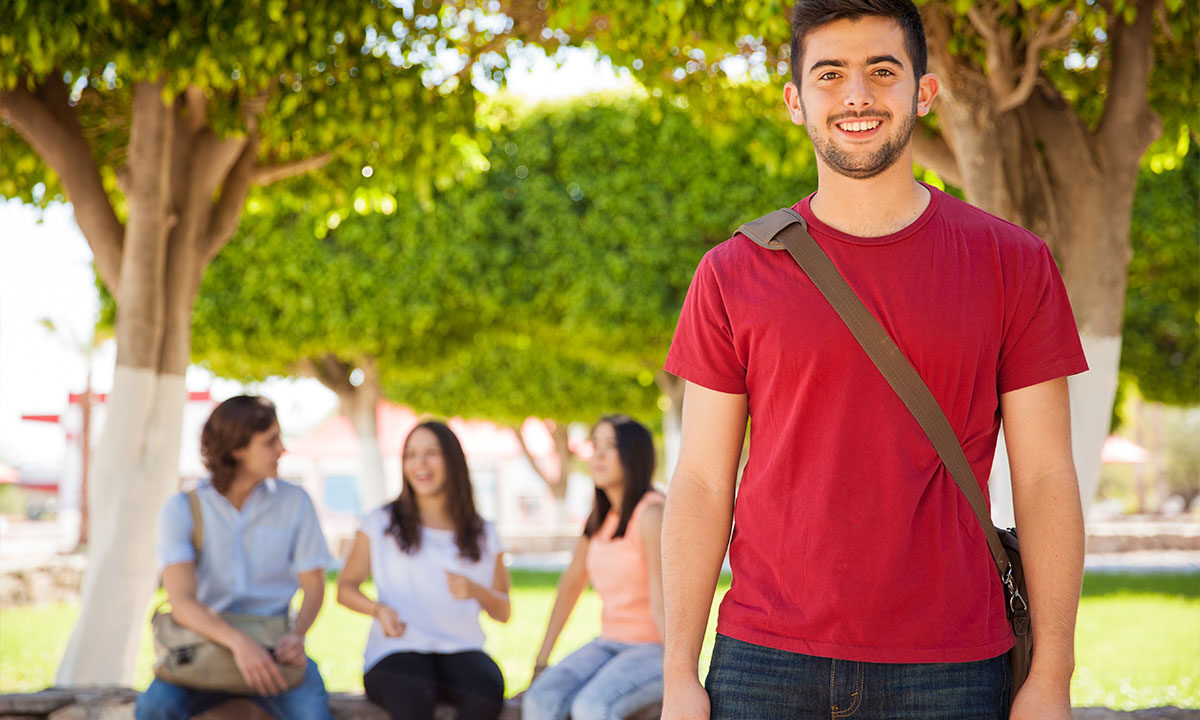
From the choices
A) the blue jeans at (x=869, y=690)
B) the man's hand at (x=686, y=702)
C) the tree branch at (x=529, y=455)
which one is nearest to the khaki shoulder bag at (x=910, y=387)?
the blue jeans at (x=869, y=690)

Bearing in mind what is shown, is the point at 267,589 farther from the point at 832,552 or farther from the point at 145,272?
the point at 832,552

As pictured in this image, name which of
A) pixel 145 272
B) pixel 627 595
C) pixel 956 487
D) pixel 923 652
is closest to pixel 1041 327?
pixel 956 487

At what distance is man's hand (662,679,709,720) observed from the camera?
1.91 meters

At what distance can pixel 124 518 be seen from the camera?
625 centimetres

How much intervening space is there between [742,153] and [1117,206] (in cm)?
1071

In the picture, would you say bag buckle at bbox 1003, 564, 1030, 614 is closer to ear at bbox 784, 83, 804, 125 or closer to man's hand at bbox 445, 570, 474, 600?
ear at bbox 784, 83, 804, 125

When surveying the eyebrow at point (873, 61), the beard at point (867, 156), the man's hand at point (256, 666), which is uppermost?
the eyebrow at point (873, 61)

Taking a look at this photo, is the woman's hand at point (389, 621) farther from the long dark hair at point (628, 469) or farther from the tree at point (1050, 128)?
the tree at point (1050, 128)

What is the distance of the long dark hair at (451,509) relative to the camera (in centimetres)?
499

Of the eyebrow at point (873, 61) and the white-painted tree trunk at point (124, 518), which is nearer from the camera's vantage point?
the eyebrow at point (873, 61)

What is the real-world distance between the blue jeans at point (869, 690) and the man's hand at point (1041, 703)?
1.9 inches

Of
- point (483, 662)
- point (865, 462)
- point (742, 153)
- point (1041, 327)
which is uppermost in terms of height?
point (742, 153)

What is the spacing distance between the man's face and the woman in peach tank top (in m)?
2.12

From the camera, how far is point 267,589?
464 centimetres
